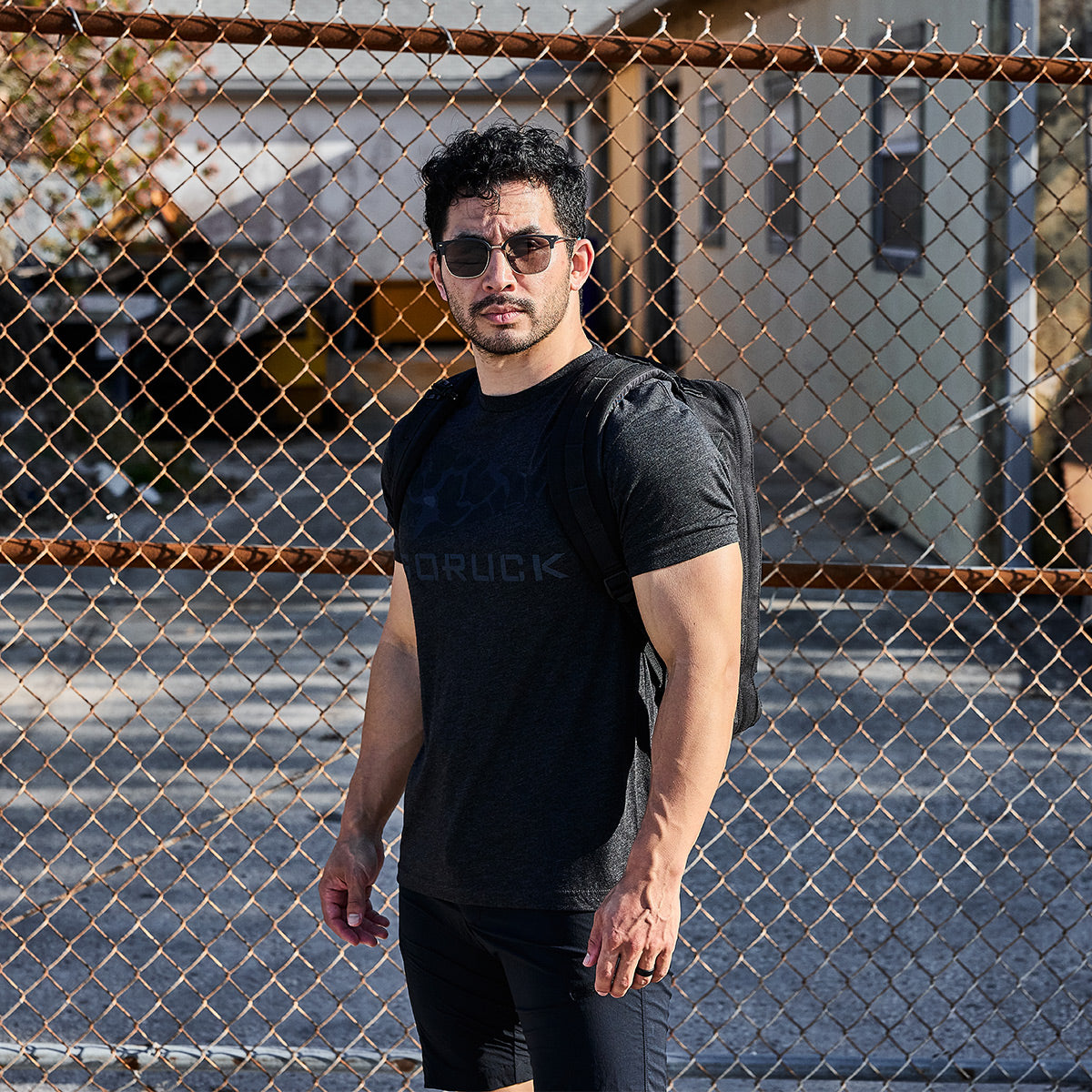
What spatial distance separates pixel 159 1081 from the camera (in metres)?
3.15

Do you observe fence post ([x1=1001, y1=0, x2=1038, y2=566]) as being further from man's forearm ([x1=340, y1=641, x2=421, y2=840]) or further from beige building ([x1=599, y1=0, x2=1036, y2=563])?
man's forearm ([x1=340, y1=641, x2=421, y2=840])

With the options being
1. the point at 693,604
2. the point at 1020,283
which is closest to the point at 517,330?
the point at 693,604

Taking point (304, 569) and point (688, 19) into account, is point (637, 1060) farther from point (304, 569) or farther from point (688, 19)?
point (688, 19)

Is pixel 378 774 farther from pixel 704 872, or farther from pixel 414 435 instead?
pixel 704 872

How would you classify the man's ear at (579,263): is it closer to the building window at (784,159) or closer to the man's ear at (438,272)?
the man's ear at (438,272)

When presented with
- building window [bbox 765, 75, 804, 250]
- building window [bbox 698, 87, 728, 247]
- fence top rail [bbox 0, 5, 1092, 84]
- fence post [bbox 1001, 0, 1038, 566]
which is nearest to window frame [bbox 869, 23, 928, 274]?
fence post [bbox 1001, 0, 1038, 566]

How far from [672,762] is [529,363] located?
0.64 m

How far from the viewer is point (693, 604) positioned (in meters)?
1.87

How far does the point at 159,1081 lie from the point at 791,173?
9.46 m

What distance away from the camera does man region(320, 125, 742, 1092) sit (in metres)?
1.88

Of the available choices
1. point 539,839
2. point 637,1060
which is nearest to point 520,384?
point 539,839

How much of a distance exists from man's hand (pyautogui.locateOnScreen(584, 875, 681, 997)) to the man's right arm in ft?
1.86

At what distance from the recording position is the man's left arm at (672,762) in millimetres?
1854

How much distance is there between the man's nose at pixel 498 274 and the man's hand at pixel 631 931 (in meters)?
0.87
